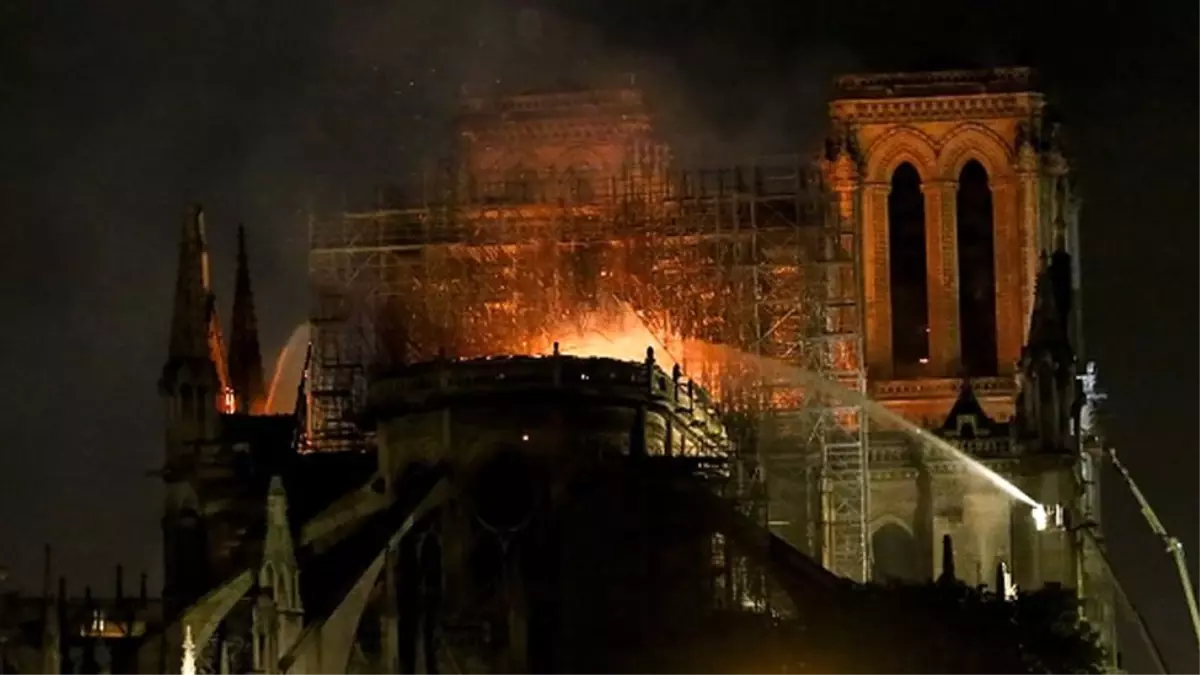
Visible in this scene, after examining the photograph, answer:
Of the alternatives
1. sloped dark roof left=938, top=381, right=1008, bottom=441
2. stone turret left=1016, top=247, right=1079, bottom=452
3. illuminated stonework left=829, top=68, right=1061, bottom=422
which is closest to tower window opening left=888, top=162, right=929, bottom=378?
illuminated stonework left=829, top=68, right=1061, bottom=422

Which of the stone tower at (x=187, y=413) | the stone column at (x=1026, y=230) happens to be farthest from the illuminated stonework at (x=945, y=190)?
the stone tower at (x=187, y=413)

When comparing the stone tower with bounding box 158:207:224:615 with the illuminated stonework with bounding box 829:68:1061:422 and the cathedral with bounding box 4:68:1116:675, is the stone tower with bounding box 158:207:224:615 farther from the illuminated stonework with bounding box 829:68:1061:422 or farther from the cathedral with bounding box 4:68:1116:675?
the illuminated stonework with bounding box 829:68:1061:422

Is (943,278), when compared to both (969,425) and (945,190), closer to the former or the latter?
(945,190)

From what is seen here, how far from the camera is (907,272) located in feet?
224

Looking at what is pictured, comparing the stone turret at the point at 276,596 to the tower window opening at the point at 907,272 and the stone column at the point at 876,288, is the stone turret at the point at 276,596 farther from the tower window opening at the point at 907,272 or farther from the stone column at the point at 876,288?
A: the tower window opening at the point at 907,272

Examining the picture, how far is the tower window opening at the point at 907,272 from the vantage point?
67938 mm

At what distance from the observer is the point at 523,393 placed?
57188 millimetres

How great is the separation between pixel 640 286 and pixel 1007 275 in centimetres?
839

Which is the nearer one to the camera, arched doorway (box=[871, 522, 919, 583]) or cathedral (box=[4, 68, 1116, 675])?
cathedral (box=[4, 68, 1116, 675])

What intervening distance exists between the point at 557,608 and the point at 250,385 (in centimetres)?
2199

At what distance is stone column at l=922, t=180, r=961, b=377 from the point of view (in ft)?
221

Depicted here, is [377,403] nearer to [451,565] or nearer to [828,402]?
[451,565]

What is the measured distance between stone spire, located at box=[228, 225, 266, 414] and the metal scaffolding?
7.69 metres

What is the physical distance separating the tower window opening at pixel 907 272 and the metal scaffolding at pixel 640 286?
1770 mm
